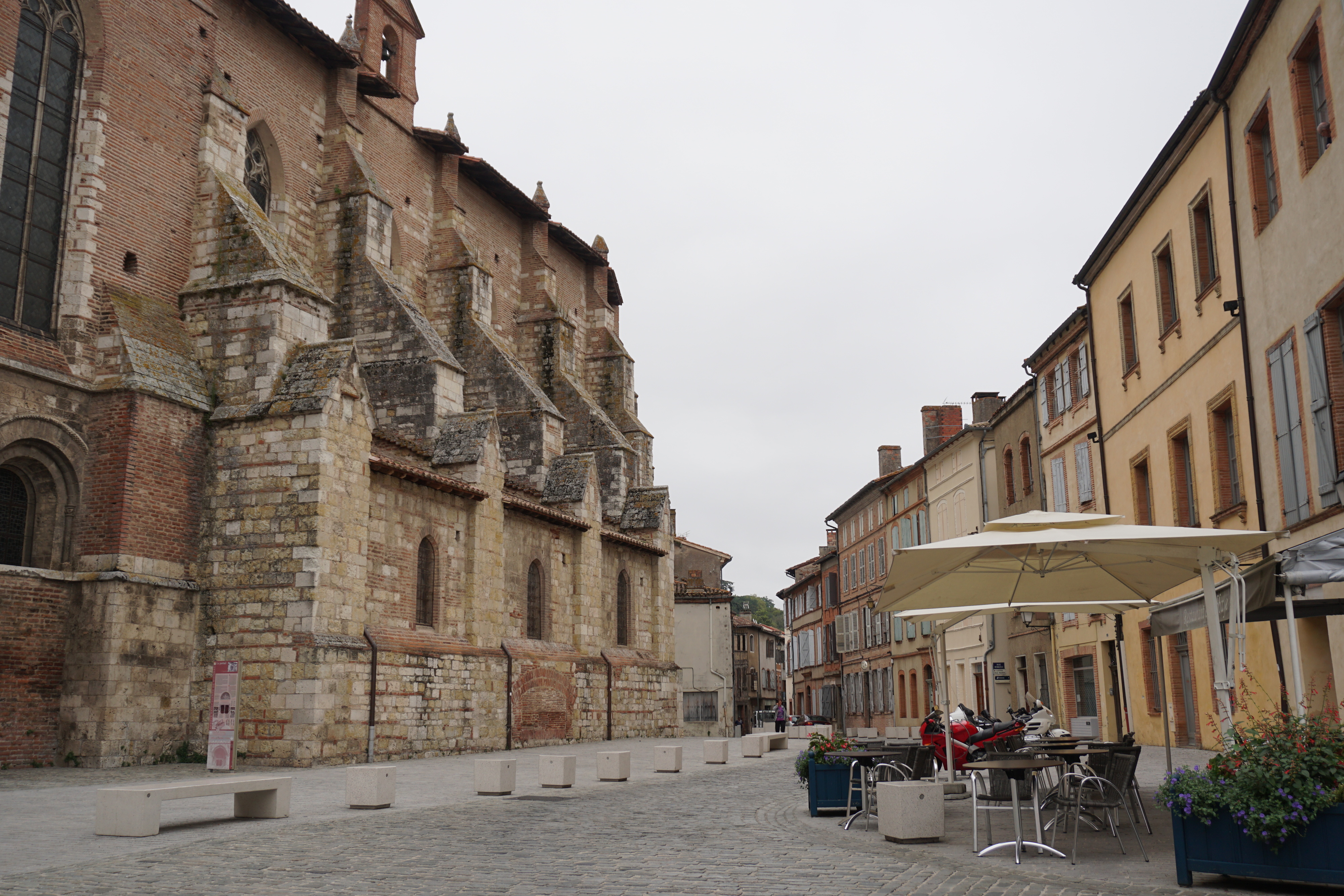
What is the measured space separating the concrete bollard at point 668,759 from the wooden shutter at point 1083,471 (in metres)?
10.7

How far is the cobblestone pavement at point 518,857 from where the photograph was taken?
677 cm

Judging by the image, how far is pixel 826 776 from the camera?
1062cm

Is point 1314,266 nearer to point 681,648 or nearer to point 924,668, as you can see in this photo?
point 924,668

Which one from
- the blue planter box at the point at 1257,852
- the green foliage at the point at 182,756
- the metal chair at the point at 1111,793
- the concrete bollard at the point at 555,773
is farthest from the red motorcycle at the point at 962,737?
the green foliage at the point at 182,756

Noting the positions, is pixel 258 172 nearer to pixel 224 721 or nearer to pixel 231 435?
pixel 231 435

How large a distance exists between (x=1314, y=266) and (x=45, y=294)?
16.7m

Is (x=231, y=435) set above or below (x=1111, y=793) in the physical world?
above

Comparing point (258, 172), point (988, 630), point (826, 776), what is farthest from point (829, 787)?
point (988, 630)

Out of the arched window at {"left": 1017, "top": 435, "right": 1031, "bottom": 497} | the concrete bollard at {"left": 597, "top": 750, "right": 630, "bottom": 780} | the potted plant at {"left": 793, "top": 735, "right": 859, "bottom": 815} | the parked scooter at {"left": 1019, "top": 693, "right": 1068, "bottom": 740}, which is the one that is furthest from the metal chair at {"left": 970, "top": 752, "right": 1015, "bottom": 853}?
the arched window at {"left": 1017, "top": 435, "right": 1031, "bottom": 497}

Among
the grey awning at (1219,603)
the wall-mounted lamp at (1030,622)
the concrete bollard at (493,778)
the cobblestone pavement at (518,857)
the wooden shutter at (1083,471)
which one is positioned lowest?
the cobblestone pavement at (518,857)

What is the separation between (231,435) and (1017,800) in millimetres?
13475

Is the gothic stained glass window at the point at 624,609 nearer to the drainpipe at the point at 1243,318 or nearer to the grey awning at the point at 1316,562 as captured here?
the drainpipe at the point at 1243,318

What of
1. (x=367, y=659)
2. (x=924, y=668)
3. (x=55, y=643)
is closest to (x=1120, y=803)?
(x=367, y=659)

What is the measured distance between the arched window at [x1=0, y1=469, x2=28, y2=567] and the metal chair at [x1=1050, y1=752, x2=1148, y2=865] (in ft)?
45.1
